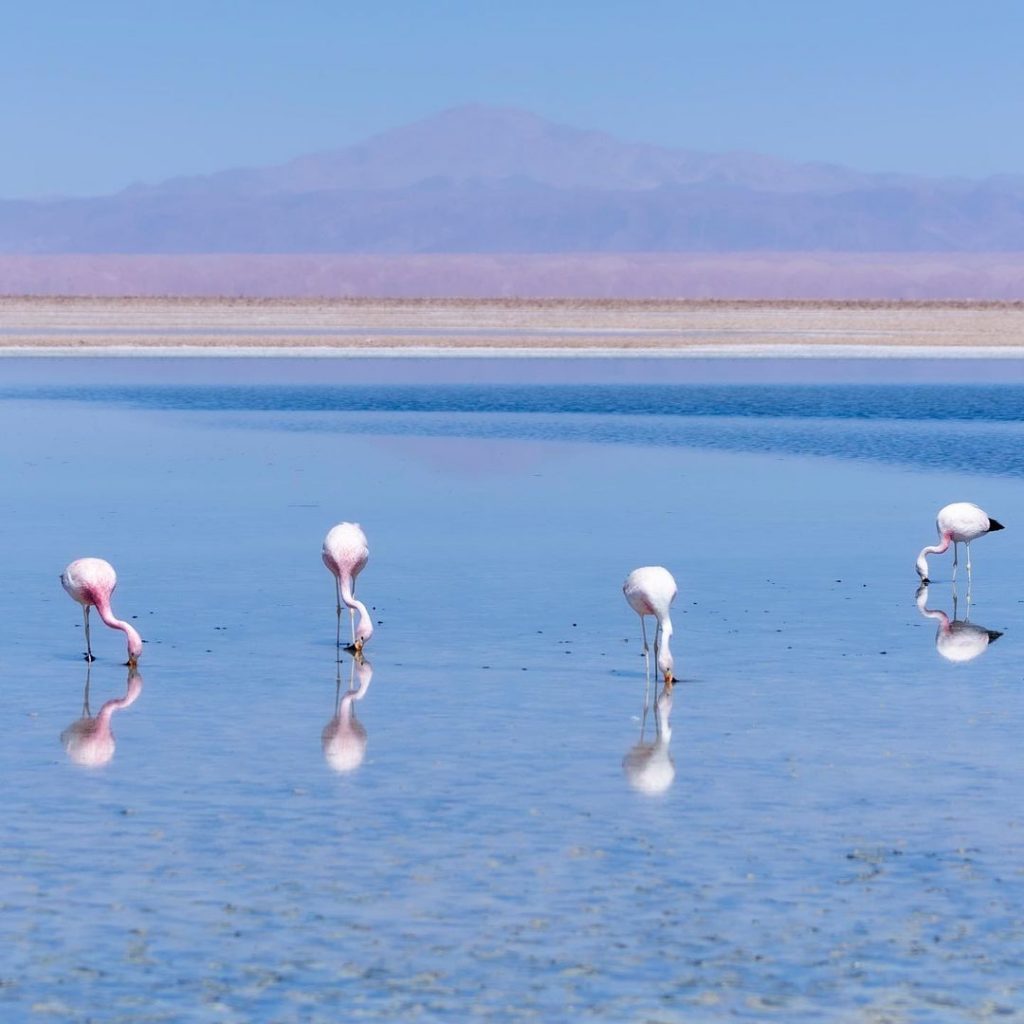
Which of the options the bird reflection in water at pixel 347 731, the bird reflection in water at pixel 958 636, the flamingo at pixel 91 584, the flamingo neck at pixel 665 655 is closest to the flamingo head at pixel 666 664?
the flamingo neck at pixel 665 655

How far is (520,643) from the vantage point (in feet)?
43.1

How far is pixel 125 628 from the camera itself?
12.4 metres

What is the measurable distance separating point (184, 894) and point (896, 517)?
13584mm

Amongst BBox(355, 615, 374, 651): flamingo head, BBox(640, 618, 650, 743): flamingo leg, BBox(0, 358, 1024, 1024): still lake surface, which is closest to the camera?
BBox(0, 358, 1024, 1024): still lake surface

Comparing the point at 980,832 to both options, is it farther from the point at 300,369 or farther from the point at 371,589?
the point at 300,369

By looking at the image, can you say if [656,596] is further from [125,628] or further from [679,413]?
[679,413]

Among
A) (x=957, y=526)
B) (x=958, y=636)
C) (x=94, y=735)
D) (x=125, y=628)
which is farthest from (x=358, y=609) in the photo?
(x=957, y=526)

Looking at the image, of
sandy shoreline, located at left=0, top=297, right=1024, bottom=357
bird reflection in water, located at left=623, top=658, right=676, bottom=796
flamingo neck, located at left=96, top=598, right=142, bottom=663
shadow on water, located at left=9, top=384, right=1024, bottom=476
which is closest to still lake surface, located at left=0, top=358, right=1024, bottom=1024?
bird reflection in water, located at left=623, top=658, right=676, bottom=796

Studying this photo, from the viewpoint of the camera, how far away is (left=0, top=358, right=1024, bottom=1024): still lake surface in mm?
7016

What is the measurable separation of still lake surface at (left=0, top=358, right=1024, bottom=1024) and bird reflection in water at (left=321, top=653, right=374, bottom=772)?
34 millimetres

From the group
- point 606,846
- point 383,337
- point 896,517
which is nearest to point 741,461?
point 896,517

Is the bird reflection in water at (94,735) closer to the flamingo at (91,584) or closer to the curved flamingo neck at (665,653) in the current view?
the flamingo at (91,584)

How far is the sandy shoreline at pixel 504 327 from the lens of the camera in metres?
Result: 57.5

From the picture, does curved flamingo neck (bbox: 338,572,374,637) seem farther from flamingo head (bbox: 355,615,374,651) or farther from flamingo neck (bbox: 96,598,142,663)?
flamingo neck (bbox: 96,598,142,663)
